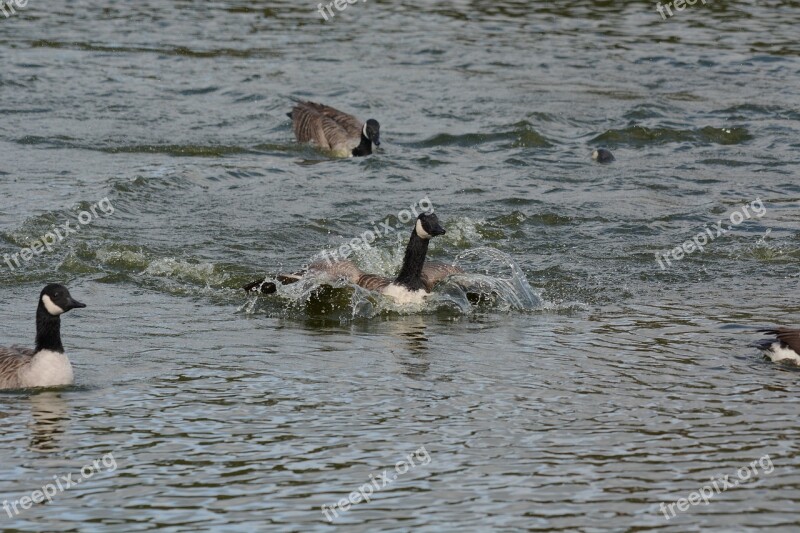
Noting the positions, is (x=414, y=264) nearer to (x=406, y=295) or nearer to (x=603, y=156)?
(x=406, y=295)

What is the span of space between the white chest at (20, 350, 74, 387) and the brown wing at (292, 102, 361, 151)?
10.7 metres

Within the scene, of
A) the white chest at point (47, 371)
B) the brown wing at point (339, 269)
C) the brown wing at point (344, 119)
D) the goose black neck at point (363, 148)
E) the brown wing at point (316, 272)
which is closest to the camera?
the white chest at point (47, 371)

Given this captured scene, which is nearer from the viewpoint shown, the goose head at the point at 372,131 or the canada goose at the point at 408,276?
the canada goose at the point at 408,276

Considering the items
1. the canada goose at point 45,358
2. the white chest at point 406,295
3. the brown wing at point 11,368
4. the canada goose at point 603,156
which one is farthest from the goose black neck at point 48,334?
the canada goose at point 603,156

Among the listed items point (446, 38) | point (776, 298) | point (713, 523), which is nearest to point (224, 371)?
point (713, 523)

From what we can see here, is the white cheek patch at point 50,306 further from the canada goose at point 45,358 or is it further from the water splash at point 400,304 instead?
the water splash at point 400,304

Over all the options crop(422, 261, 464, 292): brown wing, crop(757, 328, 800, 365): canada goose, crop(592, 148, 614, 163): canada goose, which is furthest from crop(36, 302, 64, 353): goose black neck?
crop(592, 148, 614, 163): canada goose

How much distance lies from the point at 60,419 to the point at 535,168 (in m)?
10.9

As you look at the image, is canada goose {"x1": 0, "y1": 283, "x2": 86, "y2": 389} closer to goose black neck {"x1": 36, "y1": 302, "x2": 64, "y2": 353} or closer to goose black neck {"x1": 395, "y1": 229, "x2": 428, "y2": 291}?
goose black neck {"x1": 36, "y1": 302, "x2": 64, "y2": 353}

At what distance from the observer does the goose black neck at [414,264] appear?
1197 cm

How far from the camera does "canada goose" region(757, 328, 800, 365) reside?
965 cm

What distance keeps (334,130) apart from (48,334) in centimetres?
1105

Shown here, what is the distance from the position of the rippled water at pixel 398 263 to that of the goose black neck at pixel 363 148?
216mm

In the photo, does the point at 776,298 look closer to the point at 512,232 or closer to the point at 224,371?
the point at 512,232
